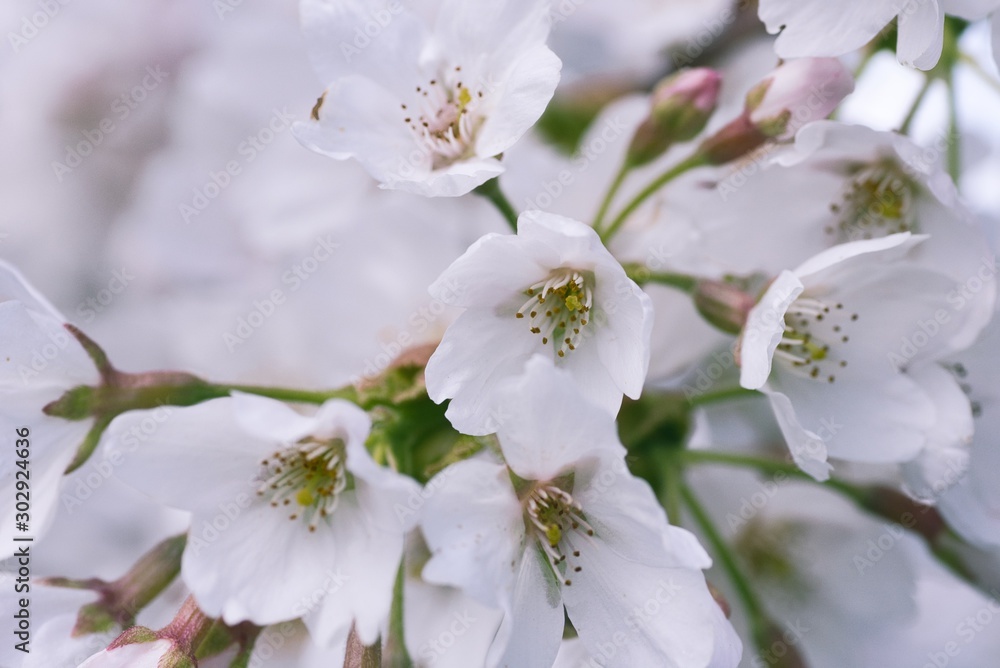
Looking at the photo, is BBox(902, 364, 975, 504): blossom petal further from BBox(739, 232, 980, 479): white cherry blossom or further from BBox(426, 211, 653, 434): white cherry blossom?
BBox(426, 211, 653, 434): white cherry blossom

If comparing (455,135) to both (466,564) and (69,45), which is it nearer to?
(466,564)

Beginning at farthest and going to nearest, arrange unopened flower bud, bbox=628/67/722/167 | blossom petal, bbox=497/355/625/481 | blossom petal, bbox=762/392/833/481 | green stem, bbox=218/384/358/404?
unopened flower bud, bbox=628/67/722/167, green stem, bbox=218/384/358/404, blossom petal, bbox=762/392/833/481, blossom petal, bbox=497/355/625/481

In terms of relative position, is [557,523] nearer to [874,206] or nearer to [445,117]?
[445,117]

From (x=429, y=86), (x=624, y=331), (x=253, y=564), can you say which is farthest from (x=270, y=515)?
(x=429, y=86)

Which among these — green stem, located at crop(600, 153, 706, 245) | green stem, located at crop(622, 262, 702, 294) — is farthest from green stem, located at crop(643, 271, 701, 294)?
green stem, located at crop(600, 153, 706, 245)

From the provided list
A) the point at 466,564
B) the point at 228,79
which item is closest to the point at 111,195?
the point at 228,79
